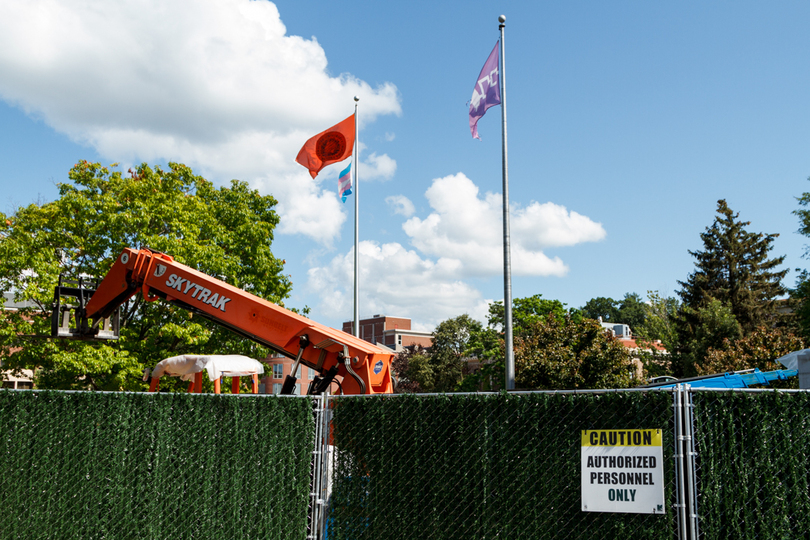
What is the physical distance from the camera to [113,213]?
20.6m

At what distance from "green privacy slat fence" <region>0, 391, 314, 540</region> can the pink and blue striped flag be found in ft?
45.6

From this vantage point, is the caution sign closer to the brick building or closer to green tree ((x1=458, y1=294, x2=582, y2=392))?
green tree ((x1=458, y1=294, x2=582, y2=392))

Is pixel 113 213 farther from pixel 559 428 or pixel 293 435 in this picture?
pixel 559 428

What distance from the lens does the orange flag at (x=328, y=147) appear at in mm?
18594

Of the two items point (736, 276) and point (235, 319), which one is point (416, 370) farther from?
point (235, 319)

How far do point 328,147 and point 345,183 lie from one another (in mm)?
1447

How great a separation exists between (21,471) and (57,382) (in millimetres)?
15147

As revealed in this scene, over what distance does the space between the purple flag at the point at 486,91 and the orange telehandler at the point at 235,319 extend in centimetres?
886

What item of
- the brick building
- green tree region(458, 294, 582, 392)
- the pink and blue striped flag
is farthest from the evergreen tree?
the brick building

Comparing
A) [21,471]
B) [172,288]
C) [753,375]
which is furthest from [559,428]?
[753,375]

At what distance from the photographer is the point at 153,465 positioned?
600cm

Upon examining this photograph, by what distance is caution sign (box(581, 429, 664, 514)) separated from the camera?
443cm

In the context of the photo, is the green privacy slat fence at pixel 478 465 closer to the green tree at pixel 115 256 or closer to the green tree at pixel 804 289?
the green tree at pixel 115 256

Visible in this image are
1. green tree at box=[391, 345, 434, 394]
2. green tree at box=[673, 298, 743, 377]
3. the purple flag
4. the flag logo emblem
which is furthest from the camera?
green tree at box=[391, 345, 434, 394]
